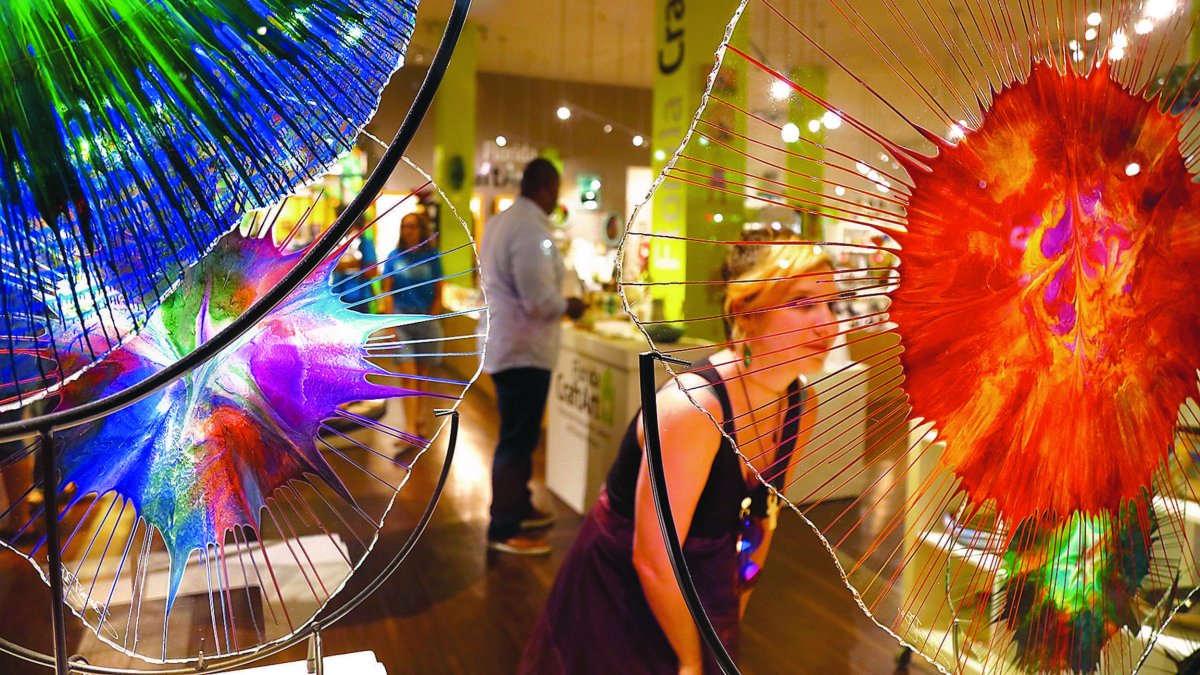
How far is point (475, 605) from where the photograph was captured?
2365 millimetres

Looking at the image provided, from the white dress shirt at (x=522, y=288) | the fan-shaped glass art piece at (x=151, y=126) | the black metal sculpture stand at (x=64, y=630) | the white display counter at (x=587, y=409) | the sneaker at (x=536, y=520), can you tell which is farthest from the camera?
the sneaker at (x=536, y=520)

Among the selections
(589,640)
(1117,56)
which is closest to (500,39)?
(589,640)

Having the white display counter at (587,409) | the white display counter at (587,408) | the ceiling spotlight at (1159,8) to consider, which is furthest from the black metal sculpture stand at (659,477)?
the white display counter at (587,408)

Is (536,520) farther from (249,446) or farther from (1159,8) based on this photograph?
(1159,8)

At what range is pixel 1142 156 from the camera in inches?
29.5

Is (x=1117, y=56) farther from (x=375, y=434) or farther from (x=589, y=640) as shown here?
(x=589, y=640)

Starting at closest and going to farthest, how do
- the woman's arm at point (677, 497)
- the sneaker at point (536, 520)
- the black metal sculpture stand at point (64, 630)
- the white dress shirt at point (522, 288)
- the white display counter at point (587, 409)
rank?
the black metal sculpture stand at point (64, 630), the woman's arm at point (677, 497), the white dress shirt at point (522, 288), the white display counter at point (587, 409), the sneaker at point (536, 520)

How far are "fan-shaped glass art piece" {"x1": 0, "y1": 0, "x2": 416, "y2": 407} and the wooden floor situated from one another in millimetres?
371

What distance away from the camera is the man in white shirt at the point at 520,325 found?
275 cm

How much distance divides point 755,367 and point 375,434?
44cm

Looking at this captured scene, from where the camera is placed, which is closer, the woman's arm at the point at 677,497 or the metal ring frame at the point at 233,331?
the metal ring frame at the point at 233,331

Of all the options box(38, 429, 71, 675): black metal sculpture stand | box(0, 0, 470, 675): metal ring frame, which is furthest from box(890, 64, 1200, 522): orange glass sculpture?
box(38, 429, 71, 675): black metal sculpture stand

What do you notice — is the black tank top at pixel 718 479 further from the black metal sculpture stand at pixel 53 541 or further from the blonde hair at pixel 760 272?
the black metal sculpture stand at pixel 53 541

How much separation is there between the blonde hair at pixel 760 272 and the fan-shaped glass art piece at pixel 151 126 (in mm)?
288
